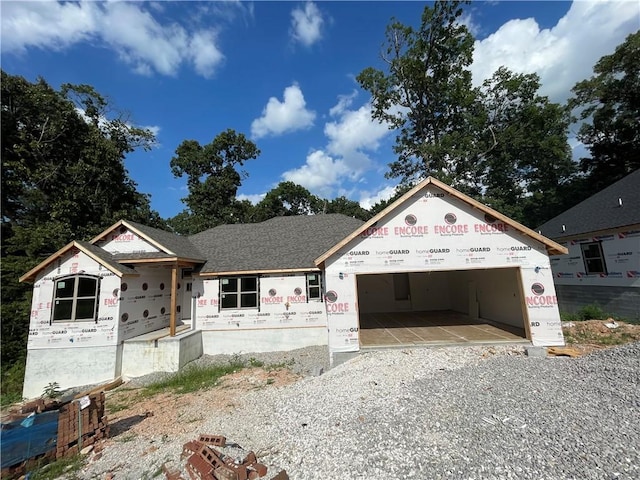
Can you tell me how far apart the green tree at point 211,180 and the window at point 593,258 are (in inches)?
1186

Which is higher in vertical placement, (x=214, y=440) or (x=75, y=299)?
(x=75, y=299)

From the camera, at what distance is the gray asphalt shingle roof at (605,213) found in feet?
42.2

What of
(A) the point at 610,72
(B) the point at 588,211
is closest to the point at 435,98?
(A) the point at 610,72

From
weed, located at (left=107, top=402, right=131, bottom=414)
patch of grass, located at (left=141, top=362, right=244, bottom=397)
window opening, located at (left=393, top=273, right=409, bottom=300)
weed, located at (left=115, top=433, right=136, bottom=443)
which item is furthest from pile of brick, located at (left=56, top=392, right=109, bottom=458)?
window opening, located at (left=393, top=273, right=409, bottom=300)

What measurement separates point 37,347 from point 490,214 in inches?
675

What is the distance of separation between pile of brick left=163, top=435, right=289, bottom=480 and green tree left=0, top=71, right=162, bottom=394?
17.9 m

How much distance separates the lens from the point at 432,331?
432 inches

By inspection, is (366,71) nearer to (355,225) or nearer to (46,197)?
(355,225)

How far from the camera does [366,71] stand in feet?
92.3

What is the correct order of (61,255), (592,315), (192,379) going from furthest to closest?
(592,315) < (61,255) < (192,379)

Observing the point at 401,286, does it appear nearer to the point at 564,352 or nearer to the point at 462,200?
the point at 462,200

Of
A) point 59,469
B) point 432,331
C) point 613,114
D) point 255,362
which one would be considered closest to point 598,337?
point 432,331

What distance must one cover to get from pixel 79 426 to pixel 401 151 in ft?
101

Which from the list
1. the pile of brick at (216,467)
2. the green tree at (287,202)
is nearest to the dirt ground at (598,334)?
the pile of brick at (216,467)
